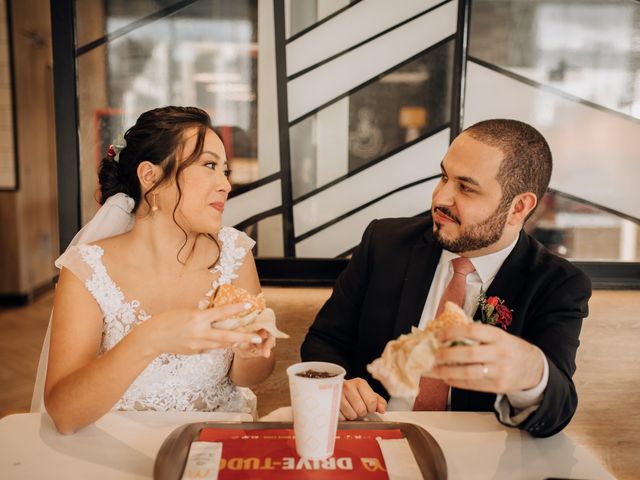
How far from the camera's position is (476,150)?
1.90m

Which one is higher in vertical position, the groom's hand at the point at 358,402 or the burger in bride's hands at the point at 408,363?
the burger in bride's hands at the point at 408,363

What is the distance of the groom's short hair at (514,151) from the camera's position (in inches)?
75.6

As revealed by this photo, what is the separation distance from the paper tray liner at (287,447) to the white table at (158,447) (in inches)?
2.5

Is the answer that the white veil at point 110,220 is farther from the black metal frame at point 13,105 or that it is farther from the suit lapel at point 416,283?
the black metal frame at point 13,105

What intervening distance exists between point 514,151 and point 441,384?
83 centimetres

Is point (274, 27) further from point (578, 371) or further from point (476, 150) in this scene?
point (578, 371)

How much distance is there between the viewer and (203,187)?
1922 millimetres

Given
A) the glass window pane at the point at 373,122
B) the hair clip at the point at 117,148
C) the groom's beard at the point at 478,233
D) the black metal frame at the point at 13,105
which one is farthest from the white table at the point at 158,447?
the black metal frame at the point at 13,105

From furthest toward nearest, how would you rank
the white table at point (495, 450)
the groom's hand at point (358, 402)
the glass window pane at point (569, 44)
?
the glass window pane at point (569, 44) → the groom's hand at point (358, 402) → the white table at point (495, 450)

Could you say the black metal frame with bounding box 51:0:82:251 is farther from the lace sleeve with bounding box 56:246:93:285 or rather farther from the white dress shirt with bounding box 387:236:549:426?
the white dress shirt with bounding box 387:236:549:426

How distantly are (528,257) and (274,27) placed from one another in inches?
84.6

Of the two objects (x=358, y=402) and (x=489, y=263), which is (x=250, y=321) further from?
(x=489, y=263)

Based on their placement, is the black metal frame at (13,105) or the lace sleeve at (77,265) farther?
the black metal frame at (13,105)

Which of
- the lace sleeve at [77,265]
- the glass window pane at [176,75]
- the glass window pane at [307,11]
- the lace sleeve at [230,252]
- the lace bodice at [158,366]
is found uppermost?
the glass window pane at [307,11]
